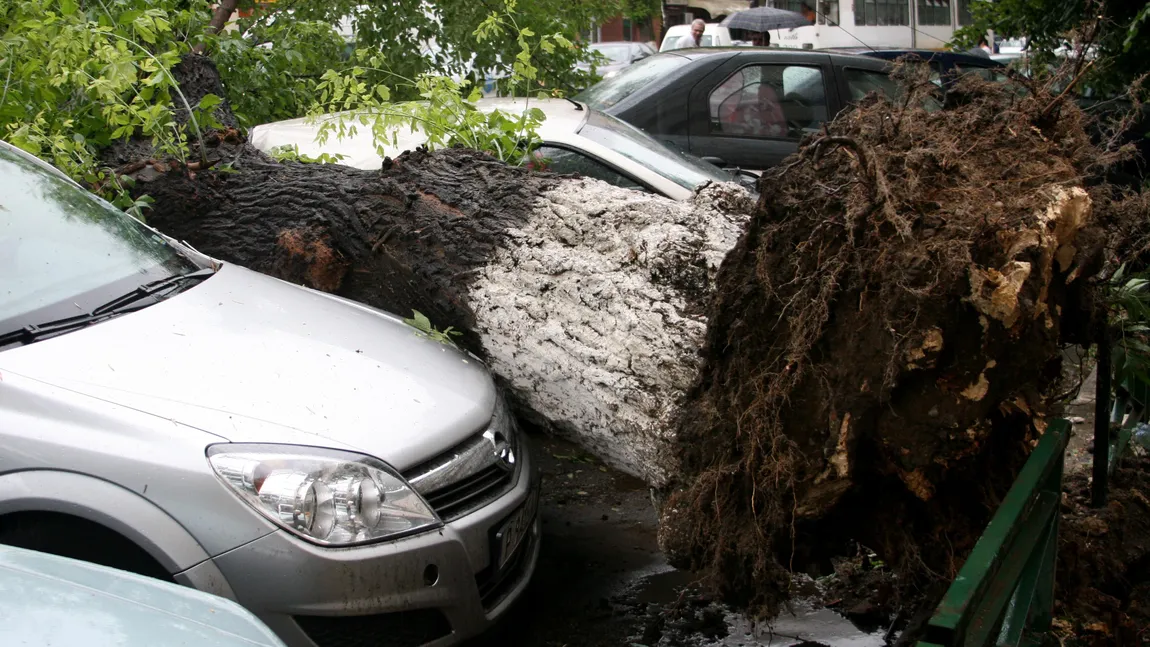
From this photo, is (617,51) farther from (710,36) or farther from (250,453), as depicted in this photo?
(250,453)

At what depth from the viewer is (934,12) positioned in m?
15.5

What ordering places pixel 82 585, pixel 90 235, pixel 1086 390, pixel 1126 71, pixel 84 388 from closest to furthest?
pixel 82 585 → pixel 84 388 → pixel 90 235 → pixel 1086 390 → pixel 1126 71

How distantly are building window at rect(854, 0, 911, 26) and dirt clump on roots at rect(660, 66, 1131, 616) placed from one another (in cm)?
1682

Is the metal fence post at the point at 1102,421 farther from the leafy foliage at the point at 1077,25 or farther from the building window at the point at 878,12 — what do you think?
the building window at the point at 878,12

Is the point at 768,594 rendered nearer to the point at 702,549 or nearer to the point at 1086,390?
the point at 702,549

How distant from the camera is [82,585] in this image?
6.28ft

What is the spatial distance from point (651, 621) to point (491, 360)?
1051mm

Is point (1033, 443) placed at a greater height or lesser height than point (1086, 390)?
greater

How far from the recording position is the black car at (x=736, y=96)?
7262 millimetres

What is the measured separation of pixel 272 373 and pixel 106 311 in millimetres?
554

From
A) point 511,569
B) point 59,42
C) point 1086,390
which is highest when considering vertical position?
point 59,42

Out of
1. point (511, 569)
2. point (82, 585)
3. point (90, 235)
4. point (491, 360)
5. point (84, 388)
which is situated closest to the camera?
point (82, 585)

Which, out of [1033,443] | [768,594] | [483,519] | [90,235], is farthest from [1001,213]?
[90,235]

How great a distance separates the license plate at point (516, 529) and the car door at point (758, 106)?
13.9ft
